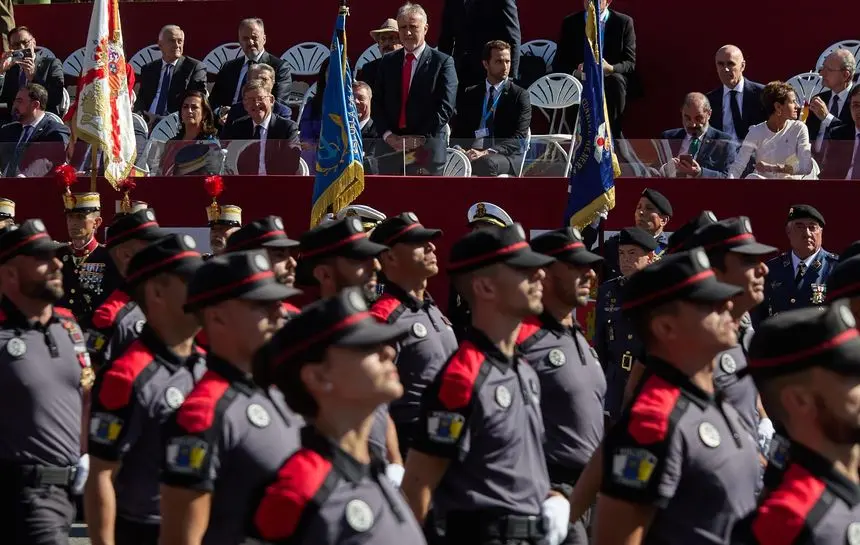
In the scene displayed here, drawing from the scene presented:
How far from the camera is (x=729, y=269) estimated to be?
6934 millimetres

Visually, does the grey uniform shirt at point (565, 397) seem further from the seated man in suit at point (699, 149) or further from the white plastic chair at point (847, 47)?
the white plastic chair at point (847, 47)

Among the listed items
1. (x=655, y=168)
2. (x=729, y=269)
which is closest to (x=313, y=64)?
(x=655, y=168)

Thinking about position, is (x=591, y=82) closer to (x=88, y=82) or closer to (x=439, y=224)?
(x=439, y=224)

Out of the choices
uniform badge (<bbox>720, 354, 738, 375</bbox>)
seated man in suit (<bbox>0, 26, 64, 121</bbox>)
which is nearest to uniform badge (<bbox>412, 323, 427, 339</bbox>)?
uniform badge (<bbox>720, 354, 738, 375</bbox>)

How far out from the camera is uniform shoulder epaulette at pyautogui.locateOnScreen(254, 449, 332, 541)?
4.29m

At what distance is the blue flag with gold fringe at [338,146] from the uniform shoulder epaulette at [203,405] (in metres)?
7.55

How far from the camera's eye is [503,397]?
5996 mm

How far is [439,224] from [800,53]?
5.12 metres

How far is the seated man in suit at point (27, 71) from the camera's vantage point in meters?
17.6

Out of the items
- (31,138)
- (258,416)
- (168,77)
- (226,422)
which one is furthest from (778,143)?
(226,422)

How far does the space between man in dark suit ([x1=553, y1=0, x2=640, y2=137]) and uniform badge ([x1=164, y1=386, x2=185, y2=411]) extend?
8989mm

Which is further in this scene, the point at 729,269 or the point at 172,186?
the point at 172,186

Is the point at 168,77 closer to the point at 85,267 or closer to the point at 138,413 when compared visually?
the point at 85,267

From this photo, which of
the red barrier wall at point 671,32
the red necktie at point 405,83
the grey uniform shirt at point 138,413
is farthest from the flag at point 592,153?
the grey uniform shirt at point 138,413
